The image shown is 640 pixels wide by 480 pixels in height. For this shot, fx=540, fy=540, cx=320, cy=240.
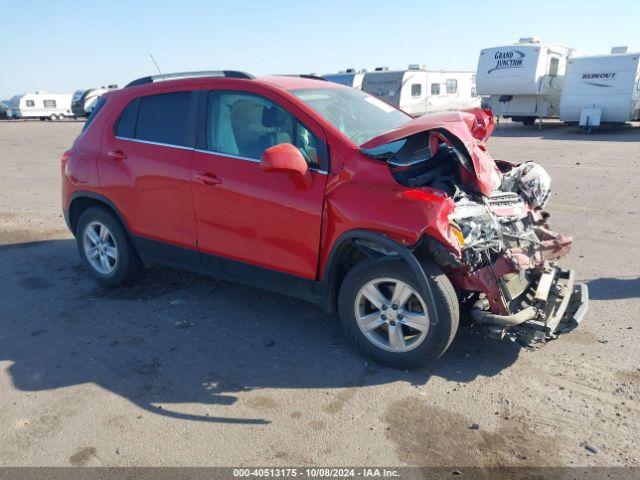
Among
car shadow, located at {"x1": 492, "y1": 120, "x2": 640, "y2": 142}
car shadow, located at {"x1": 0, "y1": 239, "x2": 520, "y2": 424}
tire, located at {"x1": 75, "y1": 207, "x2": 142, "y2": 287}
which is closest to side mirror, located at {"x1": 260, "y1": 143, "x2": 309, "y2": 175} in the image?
car shadow, located at {"x1": 0, "y1": 239, "x2": 520, "y2": 424}

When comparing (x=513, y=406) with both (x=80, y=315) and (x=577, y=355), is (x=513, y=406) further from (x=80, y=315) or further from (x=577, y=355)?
(x=80, y=315)

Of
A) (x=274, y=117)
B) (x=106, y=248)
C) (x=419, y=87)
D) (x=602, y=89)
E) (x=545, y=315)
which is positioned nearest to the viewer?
(x=545, y=315)

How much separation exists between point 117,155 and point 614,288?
189 inches

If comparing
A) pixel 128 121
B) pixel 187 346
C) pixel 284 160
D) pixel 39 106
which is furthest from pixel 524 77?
pixel 39 106

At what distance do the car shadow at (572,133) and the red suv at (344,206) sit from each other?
16567 mm

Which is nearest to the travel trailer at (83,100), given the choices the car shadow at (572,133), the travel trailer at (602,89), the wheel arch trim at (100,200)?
the car shadow at (572,133)

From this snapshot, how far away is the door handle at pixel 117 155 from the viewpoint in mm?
4902

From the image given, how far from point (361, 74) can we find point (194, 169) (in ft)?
83.5

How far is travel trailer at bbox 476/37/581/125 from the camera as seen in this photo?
2108 cm

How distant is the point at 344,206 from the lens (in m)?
3.69

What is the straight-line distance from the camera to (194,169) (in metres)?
4.38

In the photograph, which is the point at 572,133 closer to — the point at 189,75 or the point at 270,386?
the point at 189,75

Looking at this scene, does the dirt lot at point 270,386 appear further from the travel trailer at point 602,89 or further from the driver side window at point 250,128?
the travel trailer at point 602,89

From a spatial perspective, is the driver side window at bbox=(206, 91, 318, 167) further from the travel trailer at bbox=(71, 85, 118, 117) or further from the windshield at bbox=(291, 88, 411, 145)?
the travel trailer at bbox=(71, 85, 118, 117)
